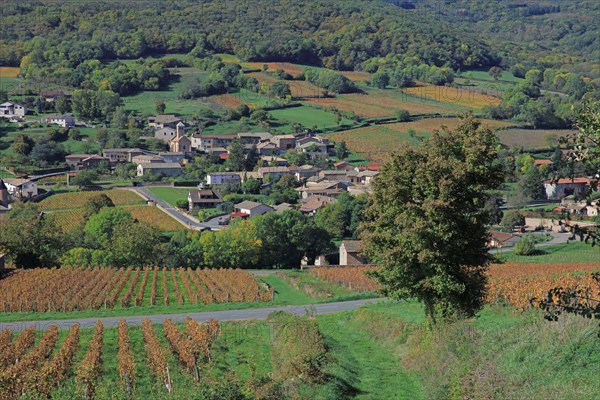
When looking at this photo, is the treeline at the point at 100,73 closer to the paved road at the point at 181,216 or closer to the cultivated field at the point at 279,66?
the cultivated field at the point at 279,66

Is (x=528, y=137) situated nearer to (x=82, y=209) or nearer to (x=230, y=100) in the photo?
(x=230, y=100)

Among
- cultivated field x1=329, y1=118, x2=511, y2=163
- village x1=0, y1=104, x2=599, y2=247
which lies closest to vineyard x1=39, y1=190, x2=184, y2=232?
village x1=0, y1=104, x2=599, y2=247

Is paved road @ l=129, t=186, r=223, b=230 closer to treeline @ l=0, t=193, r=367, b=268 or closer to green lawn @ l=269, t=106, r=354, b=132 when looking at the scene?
treeline @ l=0, t=193, r=367, b=268

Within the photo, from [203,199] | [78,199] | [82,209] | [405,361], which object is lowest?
[203,199]

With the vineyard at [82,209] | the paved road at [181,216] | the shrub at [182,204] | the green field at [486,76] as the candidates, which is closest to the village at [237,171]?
the shrub at [182,204]

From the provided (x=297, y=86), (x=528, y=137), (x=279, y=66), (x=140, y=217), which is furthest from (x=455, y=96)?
(x=140, y=217)
